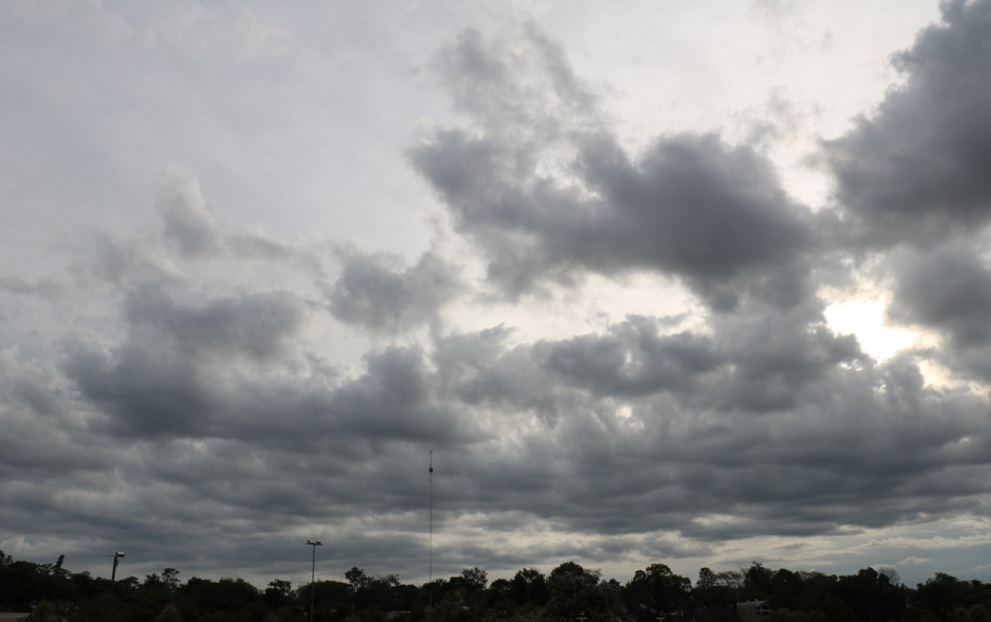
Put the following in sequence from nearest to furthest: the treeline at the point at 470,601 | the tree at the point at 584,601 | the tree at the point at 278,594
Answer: the tree at the point at 584,601 < the treeline at the point at 470,601 < the tree at the point at 278,594

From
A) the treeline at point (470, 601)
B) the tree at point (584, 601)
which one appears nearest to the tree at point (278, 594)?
the treeline at point (470, 601)

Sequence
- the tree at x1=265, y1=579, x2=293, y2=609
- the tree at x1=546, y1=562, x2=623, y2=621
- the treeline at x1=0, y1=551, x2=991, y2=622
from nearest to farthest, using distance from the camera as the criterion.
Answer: the tree at x1=546, y1=562, x2=623, y2=621
the treeline at x1=0, y1=551, x2=991, y2=622
the tree at x1=265, y1=579, x2=293, y2=609

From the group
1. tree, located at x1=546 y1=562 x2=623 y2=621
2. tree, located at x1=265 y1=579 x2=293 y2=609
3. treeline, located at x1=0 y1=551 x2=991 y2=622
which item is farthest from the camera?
tree, located at x1=265 y1=579 x2=293 y2=609

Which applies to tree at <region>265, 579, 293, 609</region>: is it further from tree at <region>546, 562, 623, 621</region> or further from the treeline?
tree at <region>546, 562, 623, 621</region>

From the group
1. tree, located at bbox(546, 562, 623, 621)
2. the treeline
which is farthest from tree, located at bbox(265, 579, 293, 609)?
tree, located at bbox(546, 562, 623, 621)

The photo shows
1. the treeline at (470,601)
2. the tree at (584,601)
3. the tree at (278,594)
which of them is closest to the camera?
the tree at (584,601)

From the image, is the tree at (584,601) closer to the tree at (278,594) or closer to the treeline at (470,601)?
the treeline at (470,601)

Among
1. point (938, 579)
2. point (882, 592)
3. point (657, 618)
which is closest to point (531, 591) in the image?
point (657, 618)

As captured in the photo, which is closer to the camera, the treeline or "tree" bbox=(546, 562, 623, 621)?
"tree" bbox=(546, 562, 623, 621)

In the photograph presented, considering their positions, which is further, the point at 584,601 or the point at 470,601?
the point at 470,601

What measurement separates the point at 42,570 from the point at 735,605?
497ft

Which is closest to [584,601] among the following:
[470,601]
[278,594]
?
[470,601]

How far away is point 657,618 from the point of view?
7677 inches

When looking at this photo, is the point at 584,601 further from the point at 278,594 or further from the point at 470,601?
the point at 278,594
